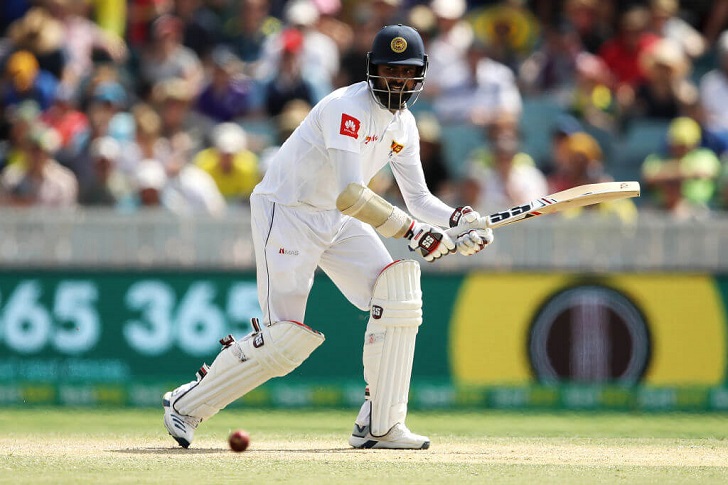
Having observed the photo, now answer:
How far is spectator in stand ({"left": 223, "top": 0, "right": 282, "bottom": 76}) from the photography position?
41.3ft

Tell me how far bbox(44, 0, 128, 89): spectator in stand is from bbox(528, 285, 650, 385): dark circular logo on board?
5.48 meters

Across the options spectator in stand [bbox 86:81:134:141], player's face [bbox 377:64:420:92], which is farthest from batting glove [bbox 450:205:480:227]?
spectator in stand [bbox 86:81:134:141]

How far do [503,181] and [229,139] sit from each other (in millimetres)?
2225

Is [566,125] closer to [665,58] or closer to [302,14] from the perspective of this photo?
[665,58]

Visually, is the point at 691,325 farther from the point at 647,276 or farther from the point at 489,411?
the point at 489,411

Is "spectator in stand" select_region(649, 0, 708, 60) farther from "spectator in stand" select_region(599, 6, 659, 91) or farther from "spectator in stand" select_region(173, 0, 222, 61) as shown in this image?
"spectator in stand" select_region(173, 0, 222, 61)

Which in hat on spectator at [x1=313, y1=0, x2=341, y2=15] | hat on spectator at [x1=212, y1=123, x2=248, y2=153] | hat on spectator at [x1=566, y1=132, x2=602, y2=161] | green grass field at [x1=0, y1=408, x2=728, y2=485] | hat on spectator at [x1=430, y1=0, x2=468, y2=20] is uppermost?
hat on spectator at [x1=313, y1=0, x2=341, y2=15]

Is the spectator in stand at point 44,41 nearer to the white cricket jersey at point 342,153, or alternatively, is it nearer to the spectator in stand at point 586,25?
the spectator in stand at point 586,25

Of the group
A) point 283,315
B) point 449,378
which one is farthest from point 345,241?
point 449,378

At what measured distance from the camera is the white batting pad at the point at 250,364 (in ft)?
20.7

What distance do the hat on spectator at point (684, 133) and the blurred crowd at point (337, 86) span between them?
21 millimetres

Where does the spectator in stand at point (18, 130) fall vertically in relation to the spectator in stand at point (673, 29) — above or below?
below

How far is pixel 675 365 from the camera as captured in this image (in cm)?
895

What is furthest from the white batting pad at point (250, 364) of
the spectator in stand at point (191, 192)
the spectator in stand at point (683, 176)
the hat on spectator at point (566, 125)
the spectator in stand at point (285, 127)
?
the hat on spectator at point (566, 125)
